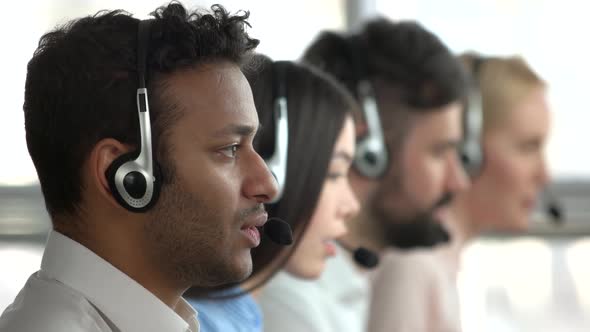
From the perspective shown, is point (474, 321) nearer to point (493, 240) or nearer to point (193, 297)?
point (493, 240)

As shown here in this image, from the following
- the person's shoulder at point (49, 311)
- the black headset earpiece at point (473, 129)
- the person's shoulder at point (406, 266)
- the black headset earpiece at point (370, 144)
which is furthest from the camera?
the black headset earpiece at point (473, 129)

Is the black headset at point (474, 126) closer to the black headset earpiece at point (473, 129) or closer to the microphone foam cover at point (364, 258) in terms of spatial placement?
the black headset earpiece at point (473, 129)

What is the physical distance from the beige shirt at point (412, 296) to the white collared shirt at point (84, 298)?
3.18 ft

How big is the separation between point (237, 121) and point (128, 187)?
0.11 meters

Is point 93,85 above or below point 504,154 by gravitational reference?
above

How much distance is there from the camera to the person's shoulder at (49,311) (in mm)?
752

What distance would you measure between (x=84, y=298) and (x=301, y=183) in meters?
0.58

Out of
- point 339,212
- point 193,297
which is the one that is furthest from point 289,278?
point 193,297

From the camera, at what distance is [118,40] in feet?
2.66

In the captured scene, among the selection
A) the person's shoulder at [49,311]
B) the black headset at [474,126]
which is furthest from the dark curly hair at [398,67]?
the person's shoulder at [49,311]

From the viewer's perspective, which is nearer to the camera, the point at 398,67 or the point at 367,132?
the point at 367,132

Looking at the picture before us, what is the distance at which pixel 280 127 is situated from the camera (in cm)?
127

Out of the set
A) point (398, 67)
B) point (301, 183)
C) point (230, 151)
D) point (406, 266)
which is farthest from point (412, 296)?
point (230, 151)

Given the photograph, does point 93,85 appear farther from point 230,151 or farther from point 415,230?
point 415,230
